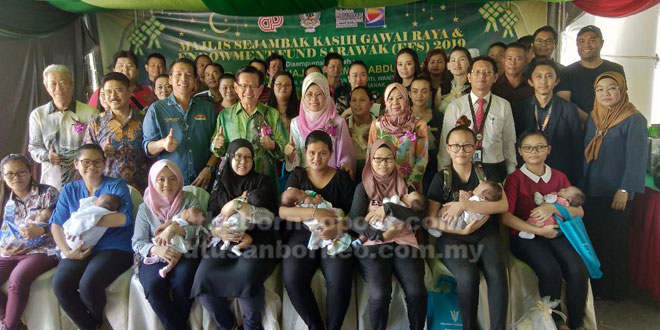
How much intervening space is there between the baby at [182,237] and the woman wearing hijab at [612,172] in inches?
117

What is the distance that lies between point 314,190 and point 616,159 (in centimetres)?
235

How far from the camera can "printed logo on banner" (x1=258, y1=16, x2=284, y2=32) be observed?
498 centimetres

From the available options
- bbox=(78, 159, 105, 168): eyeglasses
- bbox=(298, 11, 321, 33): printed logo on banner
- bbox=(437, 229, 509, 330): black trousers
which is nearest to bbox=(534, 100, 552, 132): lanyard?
bbox=(437, 229, 509, 330): black trousers

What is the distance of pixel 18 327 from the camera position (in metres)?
2.71

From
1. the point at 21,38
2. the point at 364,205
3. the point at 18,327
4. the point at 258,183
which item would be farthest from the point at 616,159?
the point at 21,38

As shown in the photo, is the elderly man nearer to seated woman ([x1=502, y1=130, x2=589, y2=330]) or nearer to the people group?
the people group

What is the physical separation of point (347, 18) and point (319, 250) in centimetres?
307

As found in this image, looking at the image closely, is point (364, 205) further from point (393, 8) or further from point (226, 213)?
point (393, 8)

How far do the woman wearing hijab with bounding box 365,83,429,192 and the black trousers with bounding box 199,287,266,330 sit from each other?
4.20 ft

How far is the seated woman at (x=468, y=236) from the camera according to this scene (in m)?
2.51

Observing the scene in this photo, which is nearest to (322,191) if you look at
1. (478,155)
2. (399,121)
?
(399,121)

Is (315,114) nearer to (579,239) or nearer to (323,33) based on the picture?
(579,239)

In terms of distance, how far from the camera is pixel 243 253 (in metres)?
2.67

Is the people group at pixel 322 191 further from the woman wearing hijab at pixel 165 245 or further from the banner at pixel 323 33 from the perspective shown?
the banner at pixel 323 33
